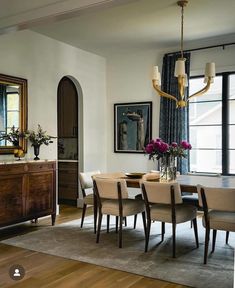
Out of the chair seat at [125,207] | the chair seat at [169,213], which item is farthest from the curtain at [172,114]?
the chair seat at [169,213]

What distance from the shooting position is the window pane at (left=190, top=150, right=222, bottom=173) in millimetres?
6230

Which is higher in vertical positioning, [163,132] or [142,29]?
[142,29]

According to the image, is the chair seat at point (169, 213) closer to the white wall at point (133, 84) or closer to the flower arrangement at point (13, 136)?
the flower arrangement at point (13, 136)

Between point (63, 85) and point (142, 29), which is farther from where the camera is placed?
point (63, 85)

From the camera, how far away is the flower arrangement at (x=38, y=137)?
536cm

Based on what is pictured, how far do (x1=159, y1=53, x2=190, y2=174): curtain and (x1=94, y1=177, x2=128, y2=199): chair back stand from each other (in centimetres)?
234

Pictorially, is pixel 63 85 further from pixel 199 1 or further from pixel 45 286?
pixel 45 286

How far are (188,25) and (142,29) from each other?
2.35 feet

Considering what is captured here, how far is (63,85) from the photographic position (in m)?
7.05

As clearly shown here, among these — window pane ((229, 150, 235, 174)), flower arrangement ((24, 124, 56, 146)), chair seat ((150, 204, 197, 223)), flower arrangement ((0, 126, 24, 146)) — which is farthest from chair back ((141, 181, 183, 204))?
window pane ((229, 150, 235, 174))

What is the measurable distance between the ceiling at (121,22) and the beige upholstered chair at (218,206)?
204 cm

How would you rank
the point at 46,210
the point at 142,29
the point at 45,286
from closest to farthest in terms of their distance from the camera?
the point at 45,286 < the point at 46,210 < the point at 142,29

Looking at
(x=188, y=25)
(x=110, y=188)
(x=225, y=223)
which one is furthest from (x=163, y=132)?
(x=225, y=223)

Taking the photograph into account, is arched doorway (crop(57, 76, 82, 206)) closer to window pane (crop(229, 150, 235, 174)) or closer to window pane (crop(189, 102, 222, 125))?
window pane (crop(189, 102, 222, 125))
